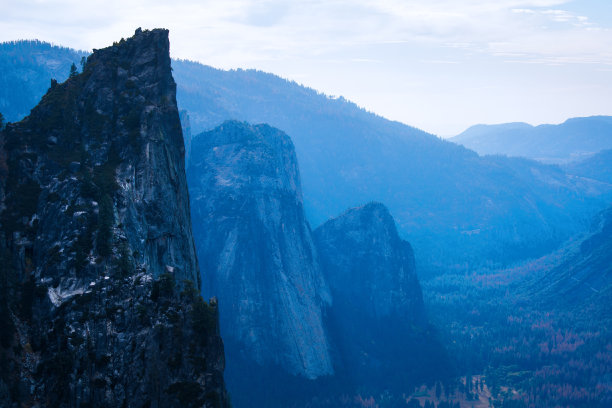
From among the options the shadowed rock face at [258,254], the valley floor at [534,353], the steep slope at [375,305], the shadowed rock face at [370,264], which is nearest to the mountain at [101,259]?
the shadowed rock face at [258,254]

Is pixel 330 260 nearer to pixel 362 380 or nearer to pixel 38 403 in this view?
pixel 362 380

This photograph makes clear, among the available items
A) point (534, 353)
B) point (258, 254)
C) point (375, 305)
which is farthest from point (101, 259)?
point (534, 353)

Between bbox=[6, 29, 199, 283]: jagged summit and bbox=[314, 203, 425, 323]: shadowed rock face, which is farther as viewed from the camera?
bbox=[314, 203, 425, 323]: shadowed rock face

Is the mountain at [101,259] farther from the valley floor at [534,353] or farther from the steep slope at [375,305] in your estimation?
the valley floor at [534,353]

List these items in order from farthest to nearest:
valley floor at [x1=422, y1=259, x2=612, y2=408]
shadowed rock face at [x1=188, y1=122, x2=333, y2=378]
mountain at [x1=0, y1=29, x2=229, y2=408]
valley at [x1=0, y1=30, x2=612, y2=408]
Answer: valley floor at [x1=422, y1=259, x2=612, y2=408], shadowed rock face at [x1=188, y1=122, x2=333, y2=378], valley at [x1=0, y1=30, x2=612, y2=408], mountain at [x1=0, y1=29, x2=229, y2=408]

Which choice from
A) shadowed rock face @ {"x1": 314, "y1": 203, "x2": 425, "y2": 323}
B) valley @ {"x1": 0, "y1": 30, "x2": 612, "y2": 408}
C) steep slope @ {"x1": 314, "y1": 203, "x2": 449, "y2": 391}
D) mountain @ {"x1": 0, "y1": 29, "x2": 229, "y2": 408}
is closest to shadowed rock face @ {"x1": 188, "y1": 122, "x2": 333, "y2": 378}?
valley @ {"x1": 0, "y1": 30, "x2": 612, "y2": 408}

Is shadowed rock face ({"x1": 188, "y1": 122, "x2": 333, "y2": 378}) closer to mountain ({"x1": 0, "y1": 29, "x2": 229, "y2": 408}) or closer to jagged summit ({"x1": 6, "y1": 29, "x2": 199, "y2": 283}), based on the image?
jagged summit ({"x1": 6, "y1": 29, "x2": 199, "y2": 283})

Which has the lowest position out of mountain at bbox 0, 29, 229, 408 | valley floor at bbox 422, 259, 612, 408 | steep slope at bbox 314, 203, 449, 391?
valley floor at bbox 422, 259, 612, 408
